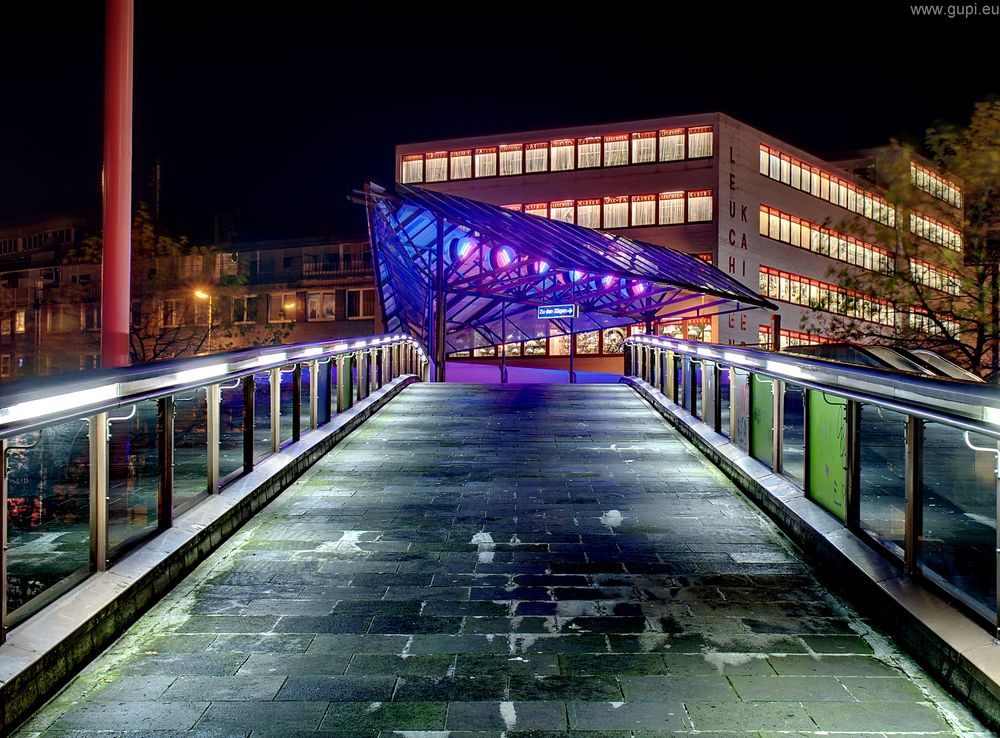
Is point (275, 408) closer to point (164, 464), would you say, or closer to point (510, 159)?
point (164, 464)

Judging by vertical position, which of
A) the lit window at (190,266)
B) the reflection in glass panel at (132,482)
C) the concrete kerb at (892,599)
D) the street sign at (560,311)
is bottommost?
the concrete kerb at (892,599)

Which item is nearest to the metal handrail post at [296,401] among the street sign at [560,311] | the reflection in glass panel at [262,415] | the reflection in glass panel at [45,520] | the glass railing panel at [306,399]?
the glass railing panel at [306,399]

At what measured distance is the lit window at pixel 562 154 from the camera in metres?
40.2

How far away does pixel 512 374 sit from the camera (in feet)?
120

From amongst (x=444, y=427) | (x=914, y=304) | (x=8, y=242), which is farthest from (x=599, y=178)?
(x=8, y=242)

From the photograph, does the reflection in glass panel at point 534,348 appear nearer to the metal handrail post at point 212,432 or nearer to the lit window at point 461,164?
the lit window at point 461,164

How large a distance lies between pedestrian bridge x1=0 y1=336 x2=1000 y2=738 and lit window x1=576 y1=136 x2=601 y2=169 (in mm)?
32982

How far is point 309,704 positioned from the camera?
3.35m

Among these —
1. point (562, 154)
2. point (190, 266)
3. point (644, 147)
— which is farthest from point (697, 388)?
point (190, 266)

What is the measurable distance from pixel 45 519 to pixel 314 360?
393cm

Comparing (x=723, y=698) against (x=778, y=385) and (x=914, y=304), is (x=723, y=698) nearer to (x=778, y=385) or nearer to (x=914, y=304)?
(x=778, y=385)

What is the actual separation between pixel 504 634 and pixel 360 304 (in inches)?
1655

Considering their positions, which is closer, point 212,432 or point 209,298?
point 212,432

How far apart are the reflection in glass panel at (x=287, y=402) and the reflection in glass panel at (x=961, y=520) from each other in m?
5.56
